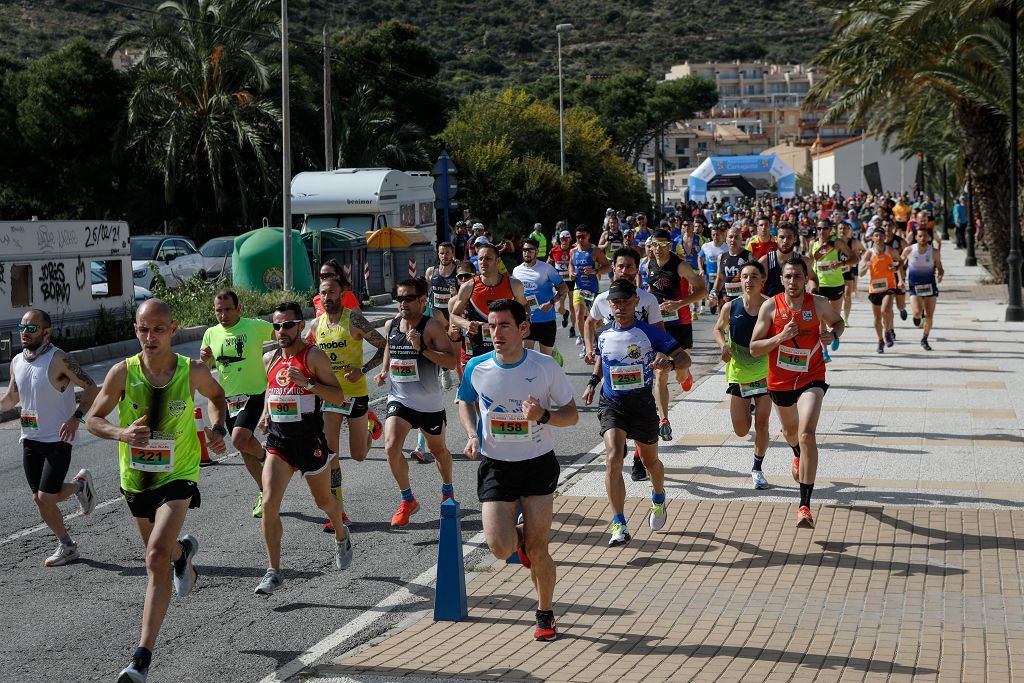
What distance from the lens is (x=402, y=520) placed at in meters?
9.62

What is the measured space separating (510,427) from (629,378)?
6.98ft

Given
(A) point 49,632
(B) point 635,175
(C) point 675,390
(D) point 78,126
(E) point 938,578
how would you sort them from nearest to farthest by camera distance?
1. (A) point 49,632
2. (E) point 938,578
3. (C) point 675,390
4. (D) point 78,126
5. (B) point 635,175

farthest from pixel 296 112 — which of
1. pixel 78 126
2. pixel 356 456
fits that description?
pixel 356 456

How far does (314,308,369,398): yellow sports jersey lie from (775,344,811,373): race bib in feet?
10.3

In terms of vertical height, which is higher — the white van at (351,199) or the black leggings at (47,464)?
the white van at (351,199)

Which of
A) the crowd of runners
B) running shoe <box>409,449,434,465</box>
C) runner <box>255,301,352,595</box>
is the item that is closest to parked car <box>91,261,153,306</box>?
the crowd of runners

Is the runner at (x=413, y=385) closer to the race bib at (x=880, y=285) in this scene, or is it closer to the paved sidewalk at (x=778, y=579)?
the paved sidewalk at (x=778, y=579)

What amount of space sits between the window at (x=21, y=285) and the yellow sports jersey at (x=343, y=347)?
12020mm

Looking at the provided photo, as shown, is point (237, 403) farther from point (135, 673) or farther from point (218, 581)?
point (135, 673)

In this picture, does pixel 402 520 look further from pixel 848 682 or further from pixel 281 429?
pixel 848 682

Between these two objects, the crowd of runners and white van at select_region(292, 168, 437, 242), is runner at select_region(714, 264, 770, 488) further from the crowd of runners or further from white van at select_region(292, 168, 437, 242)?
white van at select_region(292, 168, 437, 242)

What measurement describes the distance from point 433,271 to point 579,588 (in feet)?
33.3

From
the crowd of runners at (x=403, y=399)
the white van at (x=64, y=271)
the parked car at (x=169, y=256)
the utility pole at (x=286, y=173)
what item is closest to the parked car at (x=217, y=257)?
the parked car at (x=169, y=256)

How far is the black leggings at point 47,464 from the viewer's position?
348 inches
